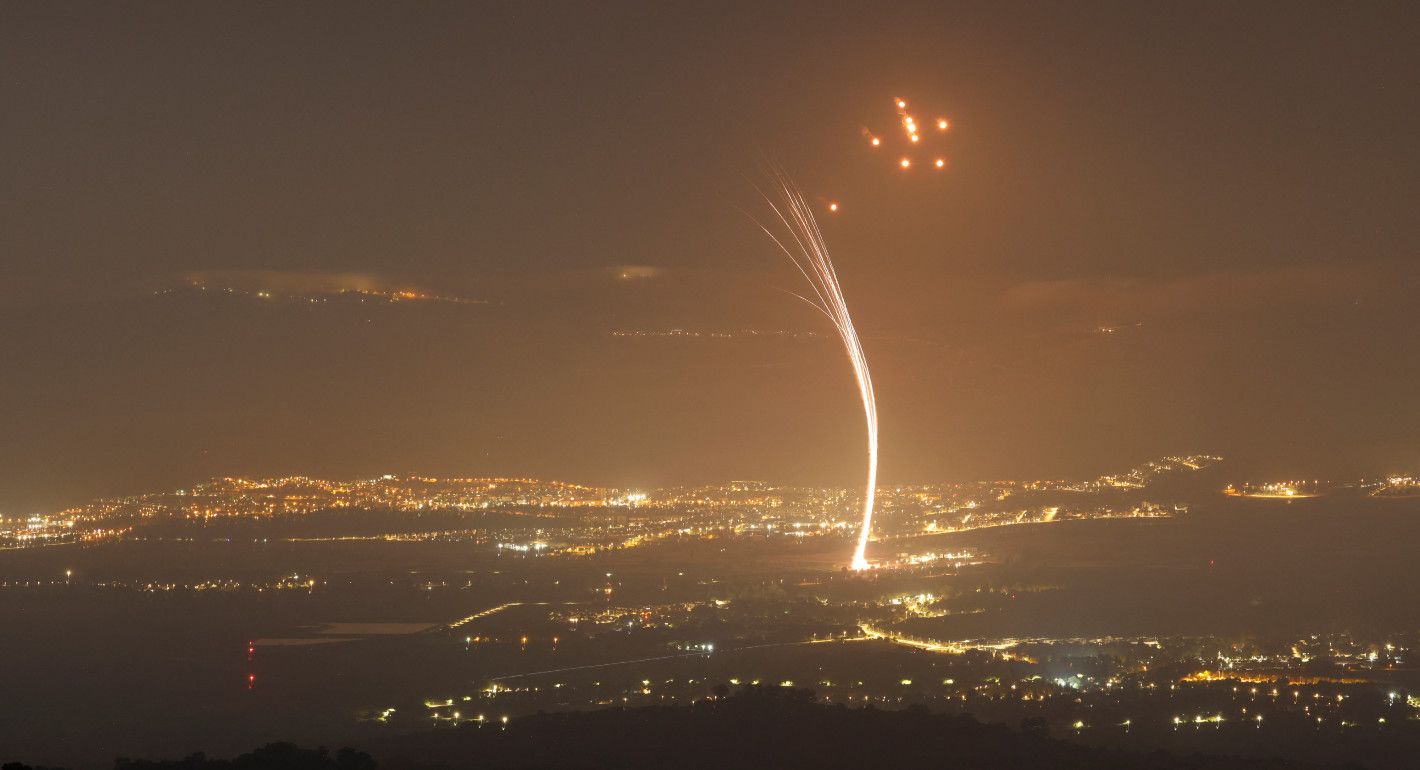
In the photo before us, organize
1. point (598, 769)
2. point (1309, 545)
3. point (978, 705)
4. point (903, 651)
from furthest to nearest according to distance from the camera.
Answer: point (1309, 545), point (903, 651), point (978, 705), point (598, 769)

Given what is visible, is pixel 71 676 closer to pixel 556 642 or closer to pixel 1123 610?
pixel 556 642

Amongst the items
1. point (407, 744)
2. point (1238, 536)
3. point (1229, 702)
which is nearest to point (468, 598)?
point (407, 744)

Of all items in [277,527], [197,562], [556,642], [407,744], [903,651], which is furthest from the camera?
[277,527]

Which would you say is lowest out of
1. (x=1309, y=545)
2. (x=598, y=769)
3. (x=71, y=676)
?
(x=598, y=769)

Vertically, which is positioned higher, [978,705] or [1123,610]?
[1123,610]

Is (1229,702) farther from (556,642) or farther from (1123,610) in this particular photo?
(556,642)

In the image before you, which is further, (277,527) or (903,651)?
(277,527)
